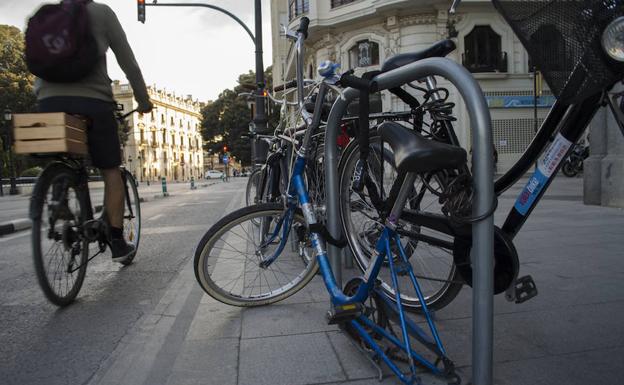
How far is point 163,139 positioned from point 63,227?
8791 centimetres

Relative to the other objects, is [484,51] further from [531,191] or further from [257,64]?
[531,191]

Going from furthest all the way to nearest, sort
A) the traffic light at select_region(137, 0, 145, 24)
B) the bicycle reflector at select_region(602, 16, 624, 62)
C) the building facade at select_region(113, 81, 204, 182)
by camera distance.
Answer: the building facade at select_region(113, 81, 204, 182) < the traffic light at select_region(137, 0, 145, 24) < the bicycle reflector at select_region(602, 16, 624, 62)

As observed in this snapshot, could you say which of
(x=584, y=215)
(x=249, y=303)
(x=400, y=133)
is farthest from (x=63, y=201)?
(x=584, y=215)

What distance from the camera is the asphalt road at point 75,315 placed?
209 centimetres

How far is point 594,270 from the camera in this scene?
10.4ft

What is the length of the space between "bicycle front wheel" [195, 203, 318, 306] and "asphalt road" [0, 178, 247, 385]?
1.73 feet

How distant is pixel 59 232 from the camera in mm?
2881

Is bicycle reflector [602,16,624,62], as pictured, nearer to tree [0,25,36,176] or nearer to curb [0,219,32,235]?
curb [0,219,32,235]

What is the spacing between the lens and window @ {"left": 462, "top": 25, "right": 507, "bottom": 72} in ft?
74.0

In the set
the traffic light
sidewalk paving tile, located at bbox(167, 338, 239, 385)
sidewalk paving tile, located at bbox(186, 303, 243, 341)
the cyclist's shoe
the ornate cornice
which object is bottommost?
sidewalk paving tile, located at bbox(186, 303, 243, 341)

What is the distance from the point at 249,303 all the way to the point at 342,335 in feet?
2.36

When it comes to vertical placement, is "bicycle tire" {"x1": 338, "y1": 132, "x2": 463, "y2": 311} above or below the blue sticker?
below

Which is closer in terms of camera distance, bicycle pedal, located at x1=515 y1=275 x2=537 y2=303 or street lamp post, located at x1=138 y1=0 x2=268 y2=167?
bicycle pedal, located at x1=515 y1=275 x2=537 y2=303

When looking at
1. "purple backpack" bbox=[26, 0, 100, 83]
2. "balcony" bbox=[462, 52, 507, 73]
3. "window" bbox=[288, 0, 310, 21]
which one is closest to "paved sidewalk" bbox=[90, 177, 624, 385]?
"purple backpack" bbox=[26, 0, 100, 83]
